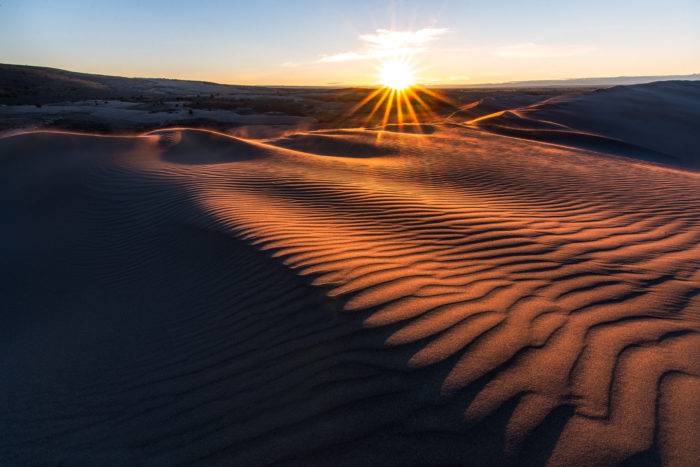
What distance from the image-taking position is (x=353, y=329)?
8.30ft

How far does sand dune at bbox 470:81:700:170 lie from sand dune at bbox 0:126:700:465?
305 inches

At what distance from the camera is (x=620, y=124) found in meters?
15.5

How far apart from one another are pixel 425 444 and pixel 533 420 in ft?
1.65

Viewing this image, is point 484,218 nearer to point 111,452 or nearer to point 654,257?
point 654,257

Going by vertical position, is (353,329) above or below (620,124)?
below

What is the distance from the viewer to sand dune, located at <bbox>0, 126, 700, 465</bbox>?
193 cm

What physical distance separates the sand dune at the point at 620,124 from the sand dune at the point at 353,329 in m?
7.74

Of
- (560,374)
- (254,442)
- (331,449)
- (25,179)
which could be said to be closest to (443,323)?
(560,374)

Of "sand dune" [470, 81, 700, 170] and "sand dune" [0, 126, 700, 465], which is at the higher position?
"sand dune" [470, 81, 700, 170]

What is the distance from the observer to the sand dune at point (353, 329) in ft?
6.34

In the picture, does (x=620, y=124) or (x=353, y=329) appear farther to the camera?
(x=620, y=124)

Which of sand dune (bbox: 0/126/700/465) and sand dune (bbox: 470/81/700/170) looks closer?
sand dune (bbox: 0/126/700/465)

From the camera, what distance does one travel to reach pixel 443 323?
2529mm

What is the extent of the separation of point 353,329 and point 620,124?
1703cm
